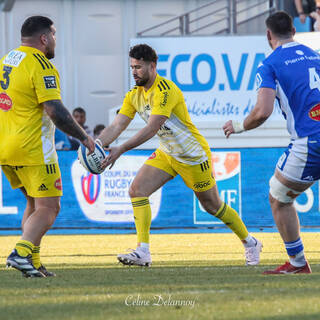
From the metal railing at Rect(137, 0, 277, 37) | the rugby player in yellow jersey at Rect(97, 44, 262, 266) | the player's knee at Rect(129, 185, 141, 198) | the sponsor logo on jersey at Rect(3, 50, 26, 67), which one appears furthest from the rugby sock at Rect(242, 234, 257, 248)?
the metal railing at Rect(137, 0, 277, 37)

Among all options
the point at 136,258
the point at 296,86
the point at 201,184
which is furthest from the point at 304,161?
the point at 136,258

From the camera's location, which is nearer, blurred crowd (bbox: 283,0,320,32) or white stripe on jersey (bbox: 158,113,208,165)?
white stripe on jersey (bbox: 158,113,208,165)

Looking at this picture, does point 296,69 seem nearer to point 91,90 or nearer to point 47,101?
point 47,101

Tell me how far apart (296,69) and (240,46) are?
1221 centimetres

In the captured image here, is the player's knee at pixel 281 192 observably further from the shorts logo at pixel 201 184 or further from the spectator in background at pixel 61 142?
the spectator in background at pixel 61 142

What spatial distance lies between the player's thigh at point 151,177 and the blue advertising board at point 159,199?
5.36 m

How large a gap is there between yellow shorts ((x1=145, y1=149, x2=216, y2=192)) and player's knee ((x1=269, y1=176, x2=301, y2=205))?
1.75 metres

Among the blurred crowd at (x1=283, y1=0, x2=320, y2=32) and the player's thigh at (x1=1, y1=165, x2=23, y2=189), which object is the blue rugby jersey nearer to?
the player's thigh at (x1=1, y1=165, x2=23, y2=189)

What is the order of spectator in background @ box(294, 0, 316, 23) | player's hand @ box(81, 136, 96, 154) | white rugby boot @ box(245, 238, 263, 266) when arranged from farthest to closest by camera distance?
spectator in background @ box(294, 0, 316, 23), white rugby boot @ box(245, 238, 263, 266), player's hand @ box(81, 136, 96, 154)

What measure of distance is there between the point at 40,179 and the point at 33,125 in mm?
436

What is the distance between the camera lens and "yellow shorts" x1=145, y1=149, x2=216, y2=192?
8742 mm

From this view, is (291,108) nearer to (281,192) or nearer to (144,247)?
(281,192)

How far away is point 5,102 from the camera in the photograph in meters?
7.11

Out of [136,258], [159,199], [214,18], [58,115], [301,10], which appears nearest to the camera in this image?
[58,115]
